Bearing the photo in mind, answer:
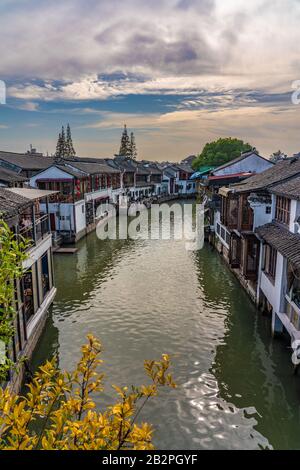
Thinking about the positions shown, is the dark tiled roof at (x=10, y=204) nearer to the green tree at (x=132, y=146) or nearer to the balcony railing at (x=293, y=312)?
the balcony railing at (x=293, y=312)

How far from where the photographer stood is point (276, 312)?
15.1 m

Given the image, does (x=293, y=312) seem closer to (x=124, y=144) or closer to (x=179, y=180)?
(x=179, y=180)

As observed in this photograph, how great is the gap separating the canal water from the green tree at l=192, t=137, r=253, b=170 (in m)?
50.9

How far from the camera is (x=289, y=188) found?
598 inches

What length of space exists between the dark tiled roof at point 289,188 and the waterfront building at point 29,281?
1015 cm

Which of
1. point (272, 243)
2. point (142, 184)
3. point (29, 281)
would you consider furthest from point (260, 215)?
point (142, 184)

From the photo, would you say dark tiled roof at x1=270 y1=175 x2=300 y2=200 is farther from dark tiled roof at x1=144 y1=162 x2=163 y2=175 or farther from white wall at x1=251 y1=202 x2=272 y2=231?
dark tiled roof at x1=144 y1=162 x2=163 y2=175

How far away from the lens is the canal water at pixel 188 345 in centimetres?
1100

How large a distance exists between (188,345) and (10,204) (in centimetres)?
974

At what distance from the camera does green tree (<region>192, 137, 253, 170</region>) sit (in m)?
74.6

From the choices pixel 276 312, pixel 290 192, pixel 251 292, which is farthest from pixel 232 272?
pixel 290 192
